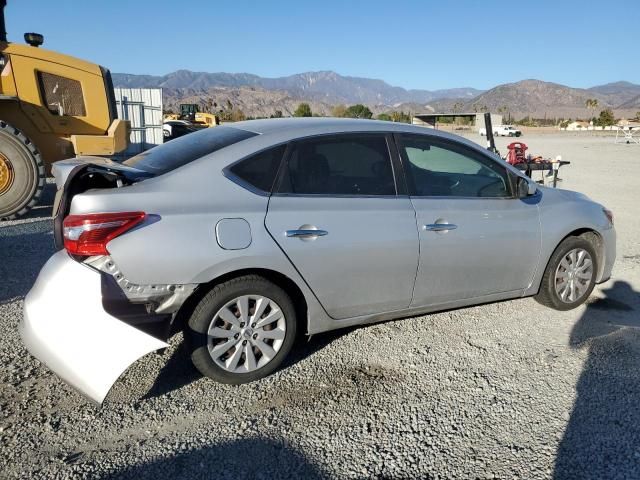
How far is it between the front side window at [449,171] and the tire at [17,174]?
20.2ft

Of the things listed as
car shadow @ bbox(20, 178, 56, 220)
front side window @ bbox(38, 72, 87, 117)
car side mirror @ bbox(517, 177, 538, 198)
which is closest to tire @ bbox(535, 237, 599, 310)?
car side mirror @ bbox(517, 177, 538, 198)

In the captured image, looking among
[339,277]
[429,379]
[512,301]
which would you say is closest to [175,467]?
[339,277]

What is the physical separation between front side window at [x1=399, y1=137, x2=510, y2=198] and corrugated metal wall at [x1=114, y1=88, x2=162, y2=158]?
12.3 m

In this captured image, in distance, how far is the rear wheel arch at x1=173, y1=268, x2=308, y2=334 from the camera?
115 inches

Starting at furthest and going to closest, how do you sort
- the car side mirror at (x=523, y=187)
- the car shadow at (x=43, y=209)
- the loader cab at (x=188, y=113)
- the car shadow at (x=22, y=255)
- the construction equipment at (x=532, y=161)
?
the loader cab at (x=188, y=113)
the construction equipment at (x=532, y=161)
the car shadow at (x=43, y=209)
the car shadow at (x=22, y=255)
the car side mirror at (x=523, y=187)

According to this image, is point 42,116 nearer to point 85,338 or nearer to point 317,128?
point 317,128

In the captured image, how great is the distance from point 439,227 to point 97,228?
2.30 meters

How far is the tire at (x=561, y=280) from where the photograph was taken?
4289 millimetres

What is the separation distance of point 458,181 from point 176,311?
8.01 feet

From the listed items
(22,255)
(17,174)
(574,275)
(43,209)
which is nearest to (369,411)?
(574,275)

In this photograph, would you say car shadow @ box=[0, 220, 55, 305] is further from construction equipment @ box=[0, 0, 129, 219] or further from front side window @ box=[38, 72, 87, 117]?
front side window @ box=[38, 72, 87, 117]

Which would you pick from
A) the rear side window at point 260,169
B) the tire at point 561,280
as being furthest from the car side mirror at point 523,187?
the rear side window at point 260,169

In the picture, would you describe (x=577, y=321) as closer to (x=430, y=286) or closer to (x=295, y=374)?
(x=430, y=286)

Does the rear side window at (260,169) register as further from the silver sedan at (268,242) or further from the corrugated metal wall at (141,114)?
the corrugated metal wall at (141,114)
